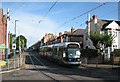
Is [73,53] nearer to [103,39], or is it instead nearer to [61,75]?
[61,75]

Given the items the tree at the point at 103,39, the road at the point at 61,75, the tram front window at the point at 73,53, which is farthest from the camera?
the tree at the point at 103,39

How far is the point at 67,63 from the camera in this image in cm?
3691

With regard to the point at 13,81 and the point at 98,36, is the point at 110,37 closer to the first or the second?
the point at 98,36

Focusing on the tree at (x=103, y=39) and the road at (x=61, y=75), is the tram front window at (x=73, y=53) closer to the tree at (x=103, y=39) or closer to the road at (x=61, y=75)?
the road at (x=61, y=75)

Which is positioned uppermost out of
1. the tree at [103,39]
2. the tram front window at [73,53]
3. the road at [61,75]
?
the tree at [103,39]

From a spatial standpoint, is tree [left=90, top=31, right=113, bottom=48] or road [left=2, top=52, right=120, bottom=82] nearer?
road [left=2, top=52, right=120, bottom=82]

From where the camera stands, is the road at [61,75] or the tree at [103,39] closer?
the road at [61,75]

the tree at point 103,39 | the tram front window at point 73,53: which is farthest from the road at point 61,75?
the tree at point 103,39

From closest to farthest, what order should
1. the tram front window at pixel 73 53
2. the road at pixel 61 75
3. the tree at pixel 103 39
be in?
the road at pixel 61 75 → the tram front window at pixel 73 53 → the tree at pixel 103 39

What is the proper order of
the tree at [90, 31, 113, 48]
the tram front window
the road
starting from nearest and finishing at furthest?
the road
the tram front window
the tree at [90, 31, 113, 48]

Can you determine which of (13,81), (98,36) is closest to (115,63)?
(98,36)

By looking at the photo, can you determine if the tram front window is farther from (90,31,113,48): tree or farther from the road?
(90,31,113,48): tree

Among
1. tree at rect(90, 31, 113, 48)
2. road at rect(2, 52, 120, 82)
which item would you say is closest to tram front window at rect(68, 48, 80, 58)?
road at rect(2, 52, 120, 82)

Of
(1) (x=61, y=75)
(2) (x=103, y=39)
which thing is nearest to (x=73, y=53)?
(1) (x=61, y=75)
